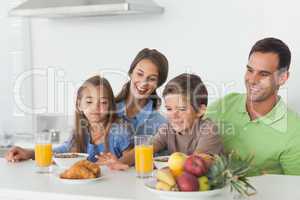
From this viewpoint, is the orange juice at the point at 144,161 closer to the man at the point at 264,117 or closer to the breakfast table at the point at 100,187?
the breakfast table at the point at 100,187

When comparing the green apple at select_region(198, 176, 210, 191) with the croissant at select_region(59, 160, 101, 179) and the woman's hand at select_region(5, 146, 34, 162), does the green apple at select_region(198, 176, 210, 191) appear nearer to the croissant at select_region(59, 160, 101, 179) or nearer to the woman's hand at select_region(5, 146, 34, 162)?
the croissant at select_region(59, 160, 101, 179)

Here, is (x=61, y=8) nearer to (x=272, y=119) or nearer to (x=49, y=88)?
(x=49, y=88)

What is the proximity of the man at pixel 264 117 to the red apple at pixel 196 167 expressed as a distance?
47.4 inches

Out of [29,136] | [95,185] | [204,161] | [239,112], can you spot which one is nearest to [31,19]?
[29,136]

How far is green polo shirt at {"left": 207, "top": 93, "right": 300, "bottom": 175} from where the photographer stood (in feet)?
9.89

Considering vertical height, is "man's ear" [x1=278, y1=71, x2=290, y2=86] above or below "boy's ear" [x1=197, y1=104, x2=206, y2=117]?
above

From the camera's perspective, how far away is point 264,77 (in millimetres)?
3256

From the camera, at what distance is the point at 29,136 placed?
14.1 feet

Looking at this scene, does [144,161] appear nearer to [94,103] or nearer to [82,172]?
[82,172]

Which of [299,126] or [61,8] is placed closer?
[299,126]

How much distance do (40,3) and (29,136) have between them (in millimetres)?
1066

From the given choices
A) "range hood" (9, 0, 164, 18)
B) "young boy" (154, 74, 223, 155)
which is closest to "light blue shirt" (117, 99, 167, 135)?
"young boy" (154, 74, 223, 155)

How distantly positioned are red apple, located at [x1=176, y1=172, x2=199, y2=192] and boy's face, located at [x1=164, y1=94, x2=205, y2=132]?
122 cm

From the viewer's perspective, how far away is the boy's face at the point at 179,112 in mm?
3051
